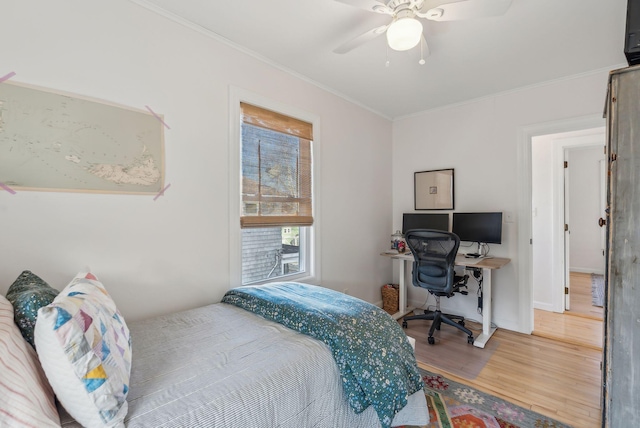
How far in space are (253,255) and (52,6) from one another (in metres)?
1.93

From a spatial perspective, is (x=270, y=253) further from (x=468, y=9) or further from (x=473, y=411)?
(x=468, y=9)

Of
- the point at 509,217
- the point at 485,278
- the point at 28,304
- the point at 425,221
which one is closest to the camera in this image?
the point at 28,304

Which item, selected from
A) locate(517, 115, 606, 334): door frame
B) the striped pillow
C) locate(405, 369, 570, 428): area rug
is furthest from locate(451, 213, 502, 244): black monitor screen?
the striped pillow

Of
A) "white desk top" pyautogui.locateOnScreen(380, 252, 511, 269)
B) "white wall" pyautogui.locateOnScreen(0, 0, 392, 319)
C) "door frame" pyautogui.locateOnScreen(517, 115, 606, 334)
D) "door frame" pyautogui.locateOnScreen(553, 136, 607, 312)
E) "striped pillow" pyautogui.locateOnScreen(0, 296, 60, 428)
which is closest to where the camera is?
"striped pillow" pyautogui.locateOnScreen(0, 296, 60, 428)

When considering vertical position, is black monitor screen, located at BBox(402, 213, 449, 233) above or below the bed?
above

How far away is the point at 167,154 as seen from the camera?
1900 mm

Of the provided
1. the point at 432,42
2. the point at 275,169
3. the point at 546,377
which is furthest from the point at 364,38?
the point at 546,377

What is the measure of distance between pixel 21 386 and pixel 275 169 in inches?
81.1

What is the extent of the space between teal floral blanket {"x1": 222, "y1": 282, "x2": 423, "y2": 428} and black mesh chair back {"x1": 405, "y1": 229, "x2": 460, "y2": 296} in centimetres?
135

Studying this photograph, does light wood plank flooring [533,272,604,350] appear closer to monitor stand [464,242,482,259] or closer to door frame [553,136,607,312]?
door frame [553,136,607,312]

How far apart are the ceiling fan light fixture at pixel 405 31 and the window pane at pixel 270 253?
1688 mm

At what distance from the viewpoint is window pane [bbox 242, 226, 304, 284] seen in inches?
97.2

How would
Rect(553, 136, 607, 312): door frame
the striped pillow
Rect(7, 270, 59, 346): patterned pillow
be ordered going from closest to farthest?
the striped pillow, Rect(7, 270, 59, 346): patterned pillow, Rect(553, 136, 607, 312): door frame

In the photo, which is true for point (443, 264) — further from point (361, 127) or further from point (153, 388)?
point (153, 388)
